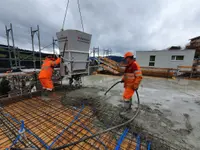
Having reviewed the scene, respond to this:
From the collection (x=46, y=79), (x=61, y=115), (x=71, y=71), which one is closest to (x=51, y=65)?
(x=46, y=79)

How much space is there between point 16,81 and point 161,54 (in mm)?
12919

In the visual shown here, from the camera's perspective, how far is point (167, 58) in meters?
10.8

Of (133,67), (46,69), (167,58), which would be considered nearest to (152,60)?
(167,58)

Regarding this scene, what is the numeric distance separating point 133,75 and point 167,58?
10665 millimetres

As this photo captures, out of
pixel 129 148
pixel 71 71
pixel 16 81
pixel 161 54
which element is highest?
pixel 161 54

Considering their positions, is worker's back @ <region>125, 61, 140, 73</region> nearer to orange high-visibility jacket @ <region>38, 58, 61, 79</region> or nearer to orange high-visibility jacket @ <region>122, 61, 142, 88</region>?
orange high-visibility jacket @ <region>122, 61, 142, 88</region>

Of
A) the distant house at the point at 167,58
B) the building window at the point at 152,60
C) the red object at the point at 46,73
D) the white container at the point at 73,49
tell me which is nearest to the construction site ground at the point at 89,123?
the red object at the point at 46,73

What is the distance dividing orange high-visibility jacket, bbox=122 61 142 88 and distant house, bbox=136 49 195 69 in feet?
34.4

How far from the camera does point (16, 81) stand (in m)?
4.28

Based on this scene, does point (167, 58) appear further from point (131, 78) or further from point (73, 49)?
point (73, 49)

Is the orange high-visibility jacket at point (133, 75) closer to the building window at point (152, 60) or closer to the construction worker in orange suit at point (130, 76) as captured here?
the construction worker in orange suit at point (130, 76)

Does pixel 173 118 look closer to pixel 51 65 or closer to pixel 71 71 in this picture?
pixel 71 71

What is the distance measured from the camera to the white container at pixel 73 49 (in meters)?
3.62

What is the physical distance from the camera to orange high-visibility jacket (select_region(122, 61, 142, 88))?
2.49 meters
